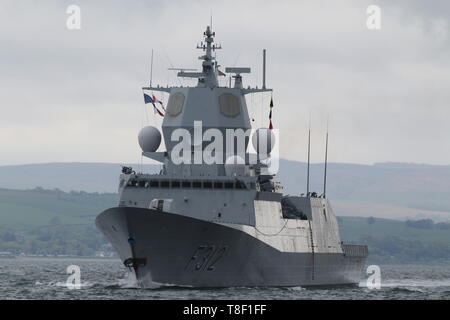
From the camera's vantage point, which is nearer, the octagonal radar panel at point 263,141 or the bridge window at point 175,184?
the bridge window at point 175,184

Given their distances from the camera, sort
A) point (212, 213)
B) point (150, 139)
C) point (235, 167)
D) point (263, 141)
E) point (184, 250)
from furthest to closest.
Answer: point (263, 141)
point (150, 139)
point (235, 167)
point (212, 213)
point (184, 250)

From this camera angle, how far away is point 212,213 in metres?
58.6

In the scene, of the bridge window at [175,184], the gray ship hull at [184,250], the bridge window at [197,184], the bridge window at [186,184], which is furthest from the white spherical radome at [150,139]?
the gray ship hull at [184,250]

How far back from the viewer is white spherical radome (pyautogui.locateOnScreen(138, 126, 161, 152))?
205ft

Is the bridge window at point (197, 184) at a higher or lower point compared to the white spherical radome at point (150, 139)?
lower

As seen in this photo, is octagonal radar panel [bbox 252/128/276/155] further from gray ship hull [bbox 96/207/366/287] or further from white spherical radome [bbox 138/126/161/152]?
gray ship hull [bbox 96/207/366/287]

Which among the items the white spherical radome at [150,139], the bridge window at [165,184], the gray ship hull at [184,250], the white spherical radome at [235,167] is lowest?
the gray ship hull at [184,250]

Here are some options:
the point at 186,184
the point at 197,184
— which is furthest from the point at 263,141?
the point at 186,184

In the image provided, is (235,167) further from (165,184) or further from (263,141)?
(263,141)

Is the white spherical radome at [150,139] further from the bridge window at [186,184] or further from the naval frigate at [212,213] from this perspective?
the bridge window at [186,184]

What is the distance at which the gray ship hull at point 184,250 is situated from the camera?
54.1 m

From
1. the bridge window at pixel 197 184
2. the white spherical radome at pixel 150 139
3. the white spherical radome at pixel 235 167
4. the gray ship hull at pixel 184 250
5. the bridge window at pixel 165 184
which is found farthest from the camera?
the white spherical radome at pixel 150 139

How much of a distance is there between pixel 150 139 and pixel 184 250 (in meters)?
9.69

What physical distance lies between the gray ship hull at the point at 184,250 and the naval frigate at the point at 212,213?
0.15 ft
